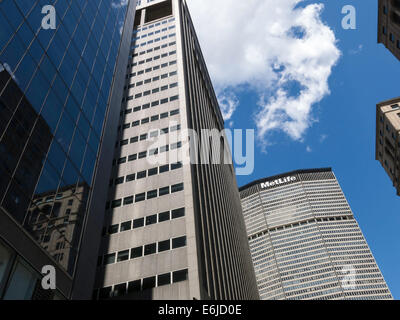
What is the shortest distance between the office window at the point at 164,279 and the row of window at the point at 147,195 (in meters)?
11.9

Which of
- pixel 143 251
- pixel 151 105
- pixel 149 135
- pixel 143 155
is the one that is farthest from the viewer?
pixel 151 105

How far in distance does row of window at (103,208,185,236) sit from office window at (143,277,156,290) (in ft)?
24.9

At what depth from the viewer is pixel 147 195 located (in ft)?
154

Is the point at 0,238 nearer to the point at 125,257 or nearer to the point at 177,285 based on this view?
the point at 177,285

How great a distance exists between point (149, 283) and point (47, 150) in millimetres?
20980

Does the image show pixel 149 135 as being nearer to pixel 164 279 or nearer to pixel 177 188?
pixel 177 188

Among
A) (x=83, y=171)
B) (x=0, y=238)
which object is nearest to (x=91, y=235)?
(x=83, y=171)

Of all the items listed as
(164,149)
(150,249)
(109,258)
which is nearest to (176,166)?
(164,149)

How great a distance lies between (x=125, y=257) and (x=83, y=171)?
18.0 m

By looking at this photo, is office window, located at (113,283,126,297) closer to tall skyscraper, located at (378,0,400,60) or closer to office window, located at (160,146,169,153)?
office window, located at (160,146,169,153)

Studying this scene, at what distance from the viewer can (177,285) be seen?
3544cm

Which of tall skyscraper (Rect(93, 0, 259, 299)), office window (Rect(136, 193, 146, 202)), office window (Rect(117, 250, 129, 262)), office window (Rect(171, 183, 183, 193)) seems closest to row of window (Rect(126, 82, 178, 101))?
tall skyscraper (Rect(93, 0, 259, 299))

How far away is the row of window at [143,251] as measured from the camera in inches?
1544

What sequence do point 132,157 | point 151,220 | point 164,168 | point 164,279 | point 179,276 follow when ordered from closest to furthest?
point 179,276 < point 164,279 < point 151,220 < point 164,168 < point 132,157
